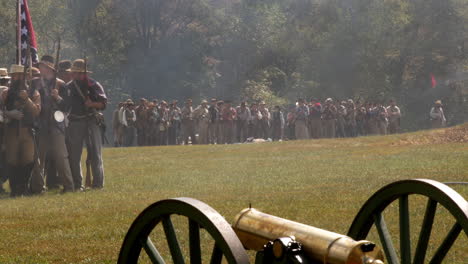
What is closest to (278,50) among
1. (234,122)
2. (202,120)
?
(234,122)

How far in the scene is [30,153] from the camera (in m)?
16.2

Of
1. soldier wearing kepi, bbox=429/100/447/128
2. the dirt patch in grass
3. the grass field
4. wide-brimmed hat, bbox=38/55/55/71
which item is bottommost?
the grass field

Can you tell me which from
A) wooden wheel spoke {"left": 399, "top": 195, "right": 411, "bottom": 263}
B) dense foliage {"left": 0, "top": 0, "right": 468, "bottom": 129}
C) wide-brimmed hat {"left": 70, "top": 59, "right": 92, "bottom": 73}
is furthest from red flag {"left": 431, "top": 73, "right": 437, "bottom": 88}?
wooden wheel spoke {"left": 399, "top": 195, "right": 411, "bottom": 263}

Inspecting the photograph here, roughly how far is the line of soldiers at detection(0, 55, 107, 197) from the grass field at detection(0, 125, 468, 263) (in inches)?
26.9

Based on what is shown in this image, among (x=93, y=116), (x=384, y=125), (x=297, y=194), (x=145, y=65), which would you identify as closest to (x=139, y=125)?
(x=384, y=125)

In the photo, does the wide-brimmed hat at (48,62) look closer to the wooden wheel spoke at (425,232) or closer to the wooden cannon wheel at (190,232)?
the wooden cannon wheel at (190,232)

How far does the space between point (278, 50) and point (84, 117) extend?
155 feet

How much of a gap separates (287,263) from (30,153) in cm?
1234

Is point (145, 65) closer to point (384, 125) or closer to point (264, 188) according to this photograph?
point (384, 125)

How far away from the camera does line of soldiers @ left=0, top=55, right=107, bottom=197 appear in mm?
16141

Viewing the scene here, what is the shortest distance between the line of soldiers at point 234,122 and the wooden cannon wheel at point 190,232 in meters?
34.0

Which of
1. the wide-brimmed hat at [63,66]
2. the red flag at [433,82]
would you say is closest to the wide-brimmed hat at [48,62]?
the wide-brimmed hat at [63,66]

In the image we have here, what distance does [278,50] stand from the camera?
63.2 meters

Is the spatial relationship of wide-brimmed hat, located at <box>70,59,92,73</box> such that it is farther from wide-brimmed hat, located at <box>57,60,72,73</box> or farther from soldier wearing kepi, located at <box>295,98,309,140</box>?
soldier wearing kepi, located at <box>295,98,309,140</box>
